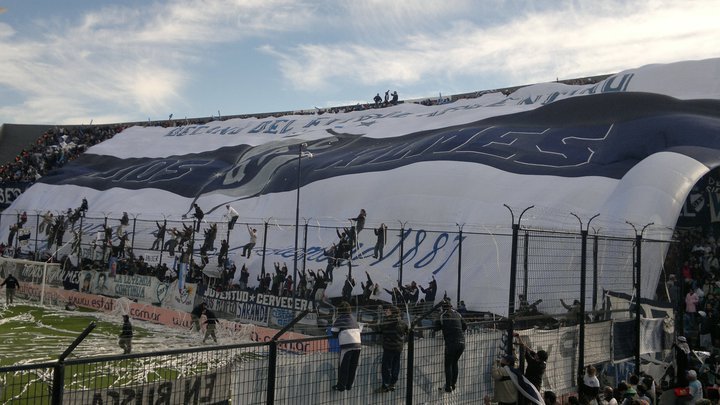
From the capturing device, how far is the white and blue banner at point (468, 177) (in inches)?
803

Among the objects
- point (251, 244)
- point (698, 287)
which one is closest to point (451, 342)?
point (698, 287)

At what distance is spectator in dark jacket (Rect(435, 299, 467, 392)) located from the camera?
336 inches

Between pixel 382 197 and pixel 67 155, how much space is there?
119ft

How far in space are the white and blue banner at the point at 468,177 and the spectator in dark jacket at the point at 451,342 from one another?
599cm

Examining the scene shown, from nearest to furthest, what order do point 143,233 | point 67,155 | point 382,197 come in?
point 382,197, point 143,233, point 67,155

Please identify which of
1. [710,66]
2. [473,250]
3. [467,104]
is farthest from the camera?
[467,104]

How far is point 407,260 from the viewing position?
23094mm

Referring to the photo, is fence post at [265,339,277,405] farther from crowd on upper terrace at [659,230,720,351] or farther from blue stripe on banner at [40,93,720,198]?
blue stripe on banner at [40,93,720,198]

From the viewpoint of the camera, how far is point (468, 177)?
24859 mm

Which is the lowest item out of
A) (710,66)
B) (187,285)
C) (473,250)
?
(187,285)

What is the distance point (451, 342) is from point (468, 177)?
54.9 feet

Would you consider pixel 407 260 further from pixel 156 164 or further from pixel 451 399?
pixel 156 164

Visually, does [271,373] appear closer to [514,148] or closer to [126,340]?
[126,340]

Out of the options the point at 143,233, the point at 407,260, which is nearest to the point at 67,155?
the point at 143,233
